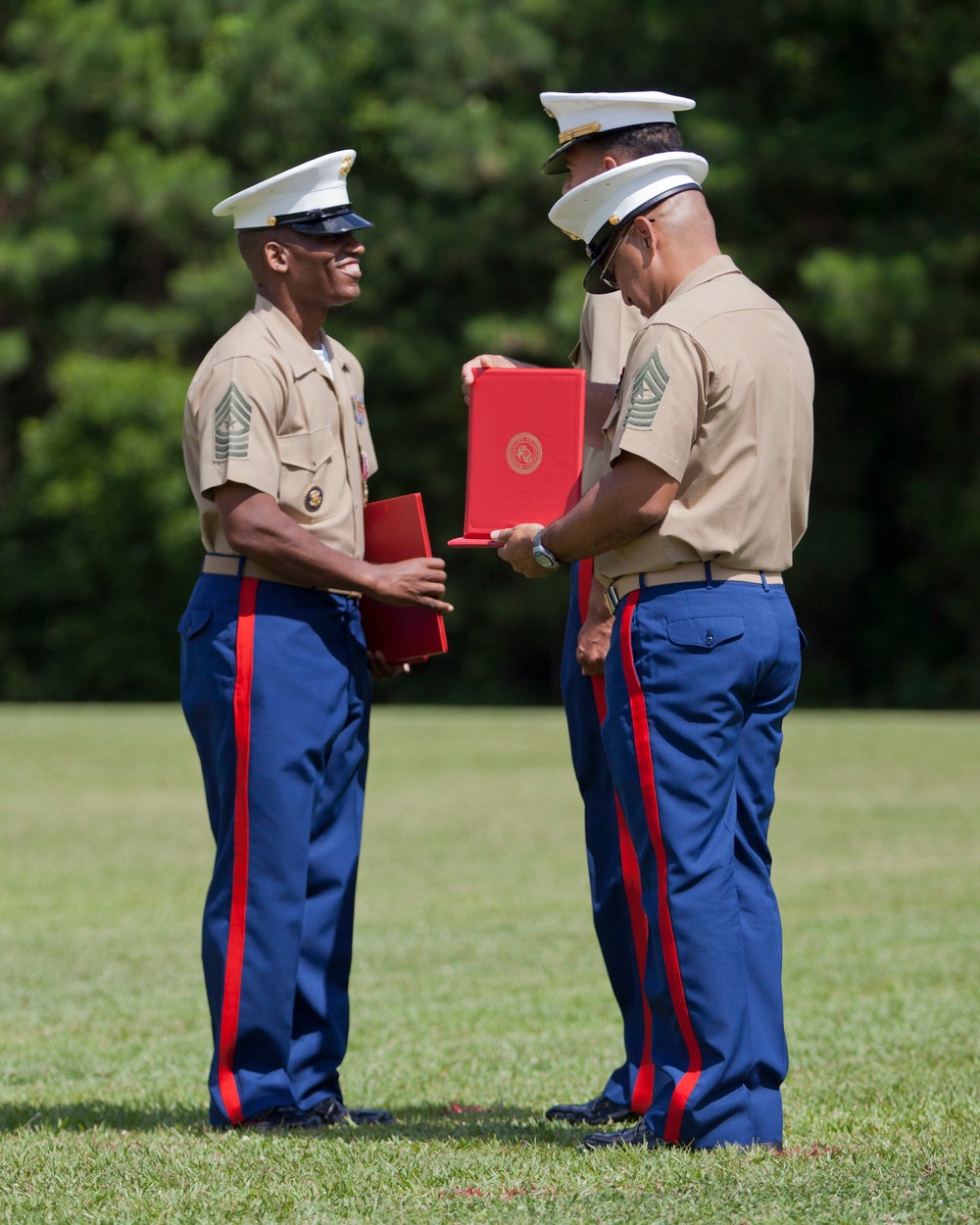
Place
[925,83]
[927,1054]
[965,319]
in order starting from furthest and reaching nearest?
[925,83]
[965,319]
[927,1054]

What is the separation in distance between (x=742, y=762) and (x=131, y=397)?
76.9ft

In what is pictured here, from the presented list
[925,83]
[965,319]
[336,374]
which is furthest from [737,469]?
[925,83]

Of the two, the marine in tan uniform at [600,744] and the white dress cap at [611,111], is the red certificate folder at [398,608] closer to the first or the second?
the marine in tan uniform at [600,744]

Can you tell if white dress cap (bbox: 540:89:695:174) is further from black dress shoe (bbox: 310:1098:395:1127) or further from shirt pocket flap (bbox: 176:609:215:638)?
black dress shoe (bbox: 310:1098:395:1127)

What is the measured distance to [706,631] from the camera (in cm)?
352

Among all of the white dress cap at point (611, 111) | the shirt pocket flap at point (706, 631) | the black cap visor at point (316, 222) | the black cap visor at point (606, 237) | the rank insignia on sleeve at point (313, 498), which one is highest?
the white dress cap at point (611, 111)

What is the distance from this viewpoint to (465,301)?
85.4ft

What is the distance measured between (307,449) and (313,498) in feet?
0.41

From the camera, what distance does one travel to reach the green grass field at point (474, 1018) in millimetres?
3242

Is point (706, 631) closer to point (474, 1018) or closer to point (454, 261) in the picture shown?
point (474, 1018)

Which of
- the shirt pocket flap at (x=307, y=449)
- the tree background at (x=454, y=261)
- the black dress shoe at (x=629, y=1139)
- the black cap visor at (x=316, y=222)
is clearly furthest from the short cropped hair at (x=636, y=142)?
the tree background at (x=454, y=261)

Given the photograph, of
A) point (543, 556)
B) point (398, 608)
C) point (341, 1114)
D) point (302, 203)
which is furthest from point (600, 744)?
point (302, 203)

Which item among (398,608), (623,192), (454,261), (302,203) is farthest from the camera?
(454,261)

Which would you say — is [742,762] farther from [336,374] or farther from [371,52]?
[371,52]
